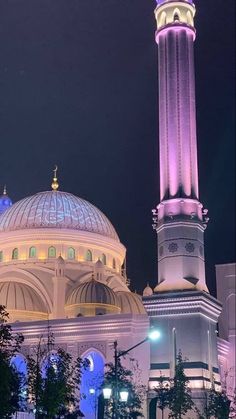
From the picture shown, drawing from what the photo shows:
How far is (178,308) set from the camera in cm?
3859

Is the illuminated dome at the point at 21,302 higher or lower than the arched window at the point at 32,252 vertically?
lower

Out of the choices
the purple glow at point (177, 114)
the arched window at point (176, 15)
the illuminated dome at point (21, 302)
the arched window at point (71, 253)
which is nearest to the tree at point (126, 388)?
the illuminated dome at point (21, 302)

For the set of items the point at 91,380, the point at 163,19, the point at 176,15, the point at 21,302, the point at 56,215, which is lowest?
the point at 91,380

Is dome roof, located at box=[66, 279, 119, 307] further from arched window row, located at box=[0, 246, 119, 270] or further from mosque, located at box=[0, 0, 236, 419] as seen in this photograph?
arched window row, located at box=[0, 246, 119, 270]

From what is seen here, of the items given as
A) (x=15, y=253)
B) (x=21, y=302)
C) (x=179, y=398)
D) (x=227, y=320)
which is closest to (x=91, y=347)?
(x=21, y=302)

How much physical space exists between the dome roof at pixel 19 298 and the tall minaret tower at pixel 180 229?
38.1 feet

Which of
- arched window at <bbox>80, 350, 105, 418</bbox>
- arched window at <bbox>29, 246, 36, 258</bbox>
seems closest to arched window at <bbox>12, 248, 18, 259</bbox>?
arched window at <bbox>29, 246, 36, 258</bbox>

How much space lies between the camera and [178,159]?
135 ft

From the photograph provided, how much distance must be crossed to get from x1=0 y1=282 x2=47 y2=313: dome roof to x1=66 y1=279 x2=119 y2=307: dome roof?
8.02 ft

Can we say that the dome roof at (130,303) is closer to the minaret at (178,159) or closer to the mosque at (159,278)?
the mosque at (159,278)

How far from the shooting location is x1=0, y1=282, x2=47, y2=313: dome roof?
47.4 metres

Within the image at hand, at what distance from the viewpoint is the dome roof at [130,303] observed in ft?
157

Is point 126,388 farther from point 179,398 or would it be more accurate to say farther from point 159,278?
point 159,278

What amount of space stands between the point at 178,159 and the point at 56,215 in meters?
16.8
